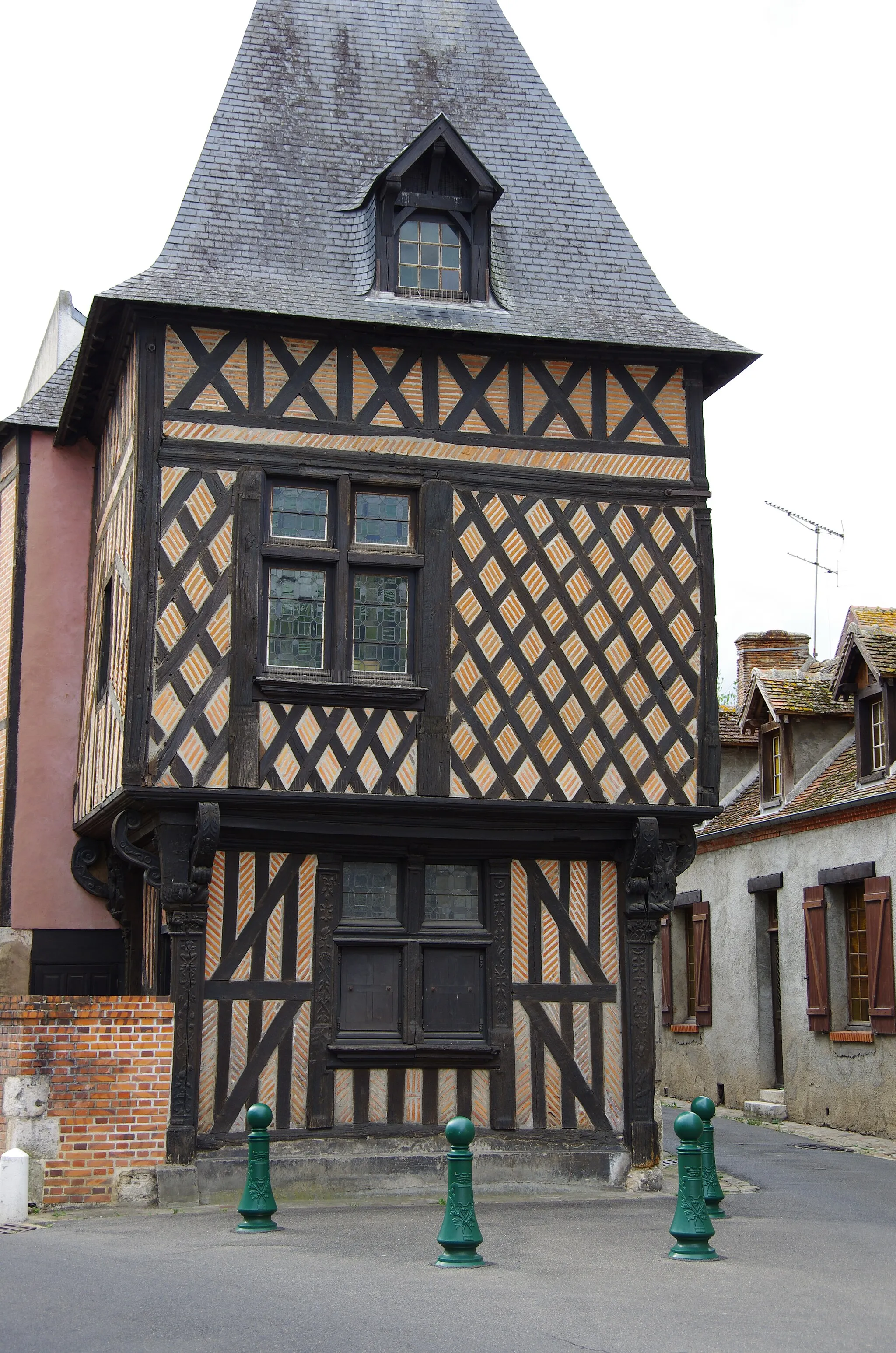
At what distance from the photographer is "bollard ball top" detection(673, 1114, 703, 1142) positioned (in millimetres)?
7871

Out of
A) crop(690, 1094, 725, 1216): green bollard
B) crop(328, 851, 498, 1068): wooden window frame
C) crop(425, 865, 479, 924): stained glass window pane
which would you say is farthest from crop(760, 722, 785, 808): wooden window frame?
crop(690, 1094, 725, 1216): green bollard

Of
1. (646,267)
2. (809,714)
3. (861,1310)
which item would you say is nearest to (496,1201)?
(861,1310)

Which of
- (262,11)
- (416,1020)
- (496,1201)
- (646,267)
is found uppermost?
(262,11)

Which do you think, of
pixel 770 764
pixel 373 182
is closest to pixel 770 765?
pixel 770 764

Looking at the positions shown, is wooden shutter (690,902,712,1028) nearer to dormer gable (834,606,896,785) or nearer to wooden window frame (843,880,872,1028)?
wooden window frame (843,880,872,1028)

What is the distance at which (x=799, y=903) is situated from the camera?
18109 millimetres

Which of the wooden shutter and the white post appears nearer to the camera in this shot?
the white post

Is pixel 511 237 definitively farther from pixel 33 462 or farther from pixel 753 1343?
pixel 753 1343

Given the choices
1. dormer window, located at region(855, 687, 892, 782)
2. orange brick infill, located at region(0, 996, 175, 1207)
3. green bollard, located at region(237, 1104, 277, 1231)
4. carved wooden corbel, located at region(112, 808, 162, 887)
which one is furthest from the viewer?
dormer window, located at region(855, 687, 892, 782)

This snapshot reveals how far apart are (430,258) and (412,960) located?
18.1 ft

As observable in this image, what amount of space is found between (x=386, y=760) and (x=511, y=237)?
15.3 ft

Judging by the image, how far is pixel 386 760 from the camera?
11305 millimetres

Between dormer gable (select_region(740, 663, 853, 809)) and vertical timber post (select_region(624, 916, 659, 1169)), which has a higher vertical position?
dormer gable (select_region(740, 663, 853, 809))

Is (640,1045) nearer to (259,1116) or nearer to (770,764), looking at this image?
(259,1116)
